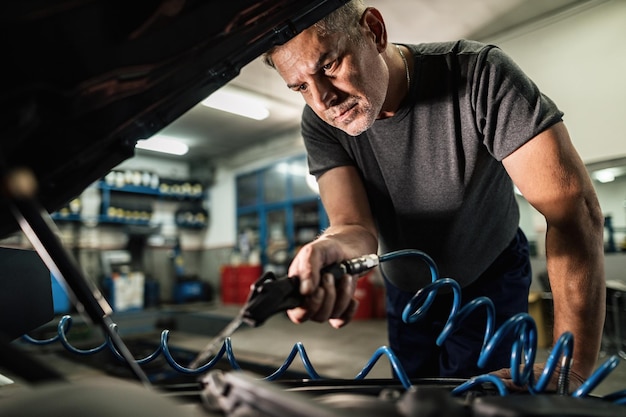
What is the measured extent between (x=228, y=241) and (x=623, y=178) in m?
5.96

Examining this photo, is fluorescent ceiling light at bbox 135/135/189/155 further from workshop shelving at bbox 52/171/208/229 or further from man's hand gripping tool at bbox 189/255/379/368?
man's hand gripping tool at bbox 189/255/379/368

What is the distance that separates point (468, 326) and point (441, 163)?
0.43m

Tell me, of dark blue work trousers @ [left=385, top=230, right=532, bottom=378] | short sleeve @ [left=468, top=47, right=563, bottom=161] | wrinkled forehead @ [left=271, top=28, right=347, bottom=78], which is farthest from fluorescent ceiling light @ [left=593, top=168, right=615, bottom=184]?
wrinkled forehead @ [left=271, top=28, right=347, bottom=78]

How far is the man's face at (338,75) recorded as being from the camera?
0.84 meters

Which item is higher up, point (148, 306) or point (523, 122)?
point (523, 122)

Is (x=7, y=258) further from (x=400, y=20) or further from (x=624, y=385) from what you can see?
(x=400, y=20)

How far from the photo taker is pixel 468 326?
1064mm

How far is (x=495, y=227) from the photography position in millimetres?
1063

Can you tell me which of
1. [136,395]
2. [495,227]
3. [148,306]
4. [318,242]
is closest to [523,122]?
[495,227]

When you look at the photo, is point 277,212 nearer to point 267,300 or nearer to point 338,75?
point 338,75

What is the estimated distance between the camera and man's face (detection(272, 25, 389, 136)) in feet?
2.74

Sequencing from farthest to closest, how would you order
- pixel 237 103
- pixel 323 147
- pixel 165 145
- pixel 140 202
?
pixel 140 202 < pixel 165 145 < pixel 237 103 < pixel 323 147

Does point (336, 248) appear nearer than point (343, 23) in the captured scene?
Yes

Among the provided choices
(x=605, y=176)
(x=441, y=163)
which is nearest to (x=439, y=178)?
(x=441, y=163)
